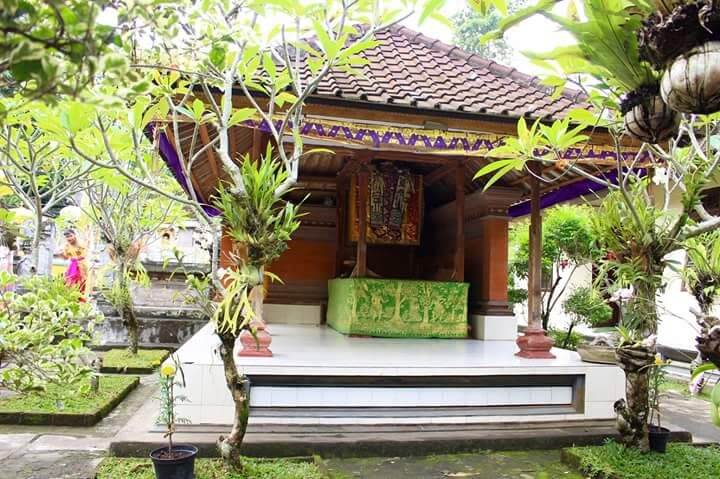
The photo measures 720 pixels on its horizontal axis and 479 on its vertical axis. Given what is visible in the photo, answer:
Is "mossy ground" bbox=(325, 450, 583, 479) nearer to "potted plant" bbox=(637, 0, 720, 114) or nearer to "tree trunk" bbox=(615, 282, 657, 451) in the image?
"tree trunk" bbox=(615, 282, 657, 451)

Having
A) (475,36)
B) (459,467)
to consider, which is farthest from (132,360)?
(475,36)

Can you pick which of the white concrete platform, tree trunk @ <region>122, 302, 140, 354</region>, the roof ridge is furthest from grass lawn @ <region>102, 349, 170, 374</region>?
the roof ridge

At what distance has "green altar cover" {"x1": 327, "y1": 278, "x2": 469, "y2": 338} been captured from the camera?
7.36 metres

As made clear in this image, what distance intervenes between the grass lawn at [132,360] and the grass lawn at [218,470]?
14.7 ft

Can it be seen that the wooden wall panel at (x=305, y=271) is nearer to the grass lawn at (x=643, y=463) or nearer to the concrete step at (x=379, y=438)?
the concrete step at (x=379, y=438)

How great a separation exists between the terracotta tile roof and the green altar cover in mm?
2551

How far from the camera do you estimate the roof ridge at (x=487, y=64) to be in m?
6.86

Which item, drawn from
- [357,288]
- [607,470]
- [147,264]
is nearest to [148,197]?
[147,264]

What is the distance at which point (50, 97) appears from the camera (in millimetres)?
1210

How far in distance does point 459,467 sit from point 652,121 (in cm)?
317

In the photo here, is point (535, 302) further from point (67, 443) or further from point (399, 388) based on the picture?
point (67, 443)

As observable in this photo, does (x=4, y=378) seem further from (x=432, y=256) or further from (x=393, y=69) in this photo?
(x=432, y=256)

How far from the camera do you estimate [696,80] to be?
1780 mm

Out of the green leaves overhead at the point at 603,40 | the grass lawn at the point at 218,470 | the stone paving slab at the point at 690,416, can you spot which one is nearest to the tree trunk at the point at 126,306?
the grass lawn at the point at 218,470
